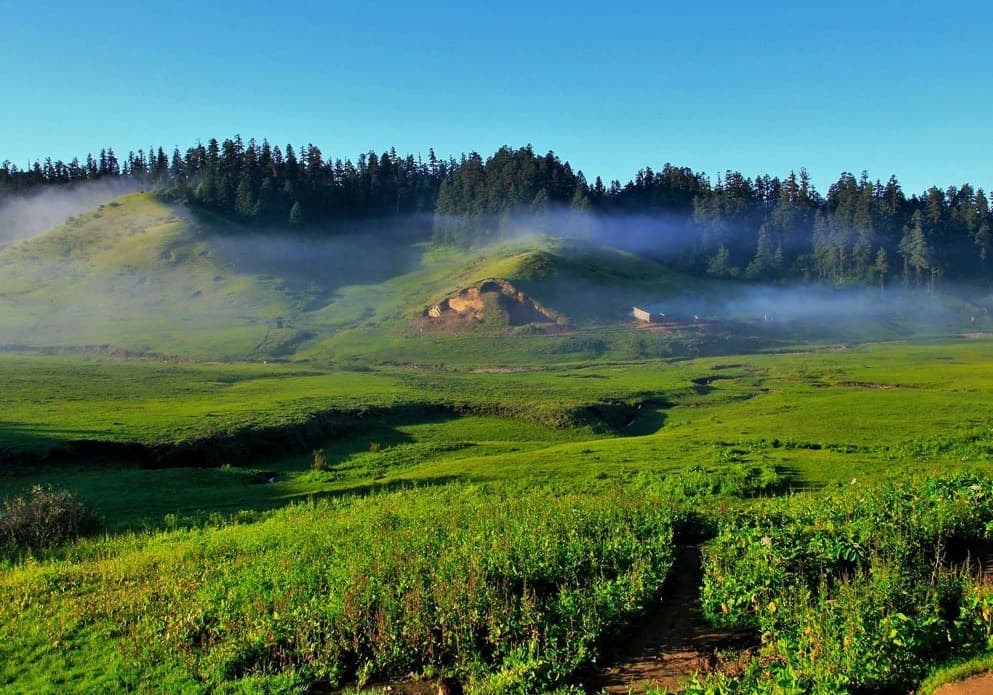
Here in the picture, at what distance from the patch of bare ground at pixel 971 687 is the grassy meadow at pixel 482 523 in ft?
1.94

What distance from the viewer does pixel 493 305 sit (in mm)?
119188

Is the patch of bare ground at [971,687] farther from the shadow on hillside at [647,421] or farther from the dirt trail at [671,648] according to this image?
the shadow on hillside at [647,421]

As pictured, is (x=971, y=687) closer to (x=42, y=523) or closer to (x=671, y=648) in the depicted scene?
(x=671, y=648)

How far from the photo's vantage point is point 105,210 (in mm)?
183500

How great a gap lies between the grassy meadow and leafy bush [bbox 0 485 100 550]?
0.36 feet

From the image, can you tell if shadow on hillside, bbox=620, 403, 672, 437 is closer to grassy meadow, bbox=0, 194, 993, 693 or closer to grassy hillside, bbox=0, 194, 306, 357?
grassy meadow, bbox=0, 194, 993, 693

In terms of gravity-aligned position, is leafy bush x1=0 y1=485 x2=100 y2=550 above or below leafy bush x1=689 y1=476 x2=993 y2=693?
below

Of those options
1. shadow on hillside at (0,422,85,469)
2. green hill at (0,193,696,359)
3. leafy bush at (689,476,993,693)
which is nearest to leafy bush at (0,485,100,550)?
shadow on hillside at (0,422,85,469)

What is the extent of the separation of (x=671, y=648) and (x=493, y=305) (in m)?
107

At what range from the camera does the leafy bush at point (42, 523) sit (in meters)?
20.5

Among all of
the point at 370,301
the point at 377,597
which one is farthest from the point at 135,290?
the point at 377,597

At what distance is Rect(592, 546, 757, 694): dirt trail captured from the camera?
470 inches

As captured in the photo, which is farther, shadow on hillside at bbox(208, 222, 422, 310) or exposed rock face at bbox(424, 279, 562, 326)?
shadow on hillside at bbox(208, 222, 422, 310)

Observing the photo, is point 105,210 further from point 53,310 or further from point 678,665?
point 678,665
